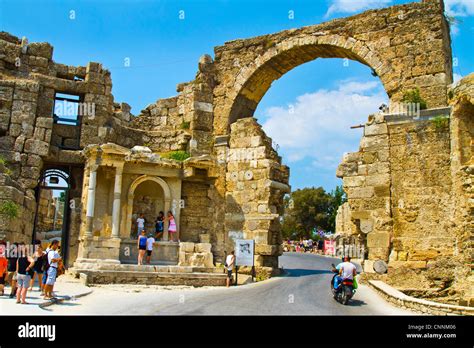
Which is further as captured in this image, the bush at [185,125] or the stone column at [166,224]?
the bush at [185,125]

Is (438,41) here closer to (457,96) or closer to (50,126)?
(457,96)

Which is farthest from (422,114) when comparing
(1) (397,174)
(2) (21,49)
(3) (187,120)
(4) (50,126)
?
(2) (21,49)

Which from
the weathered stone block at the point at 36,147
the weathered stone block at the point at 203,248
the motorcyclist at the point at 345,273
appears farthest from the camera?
the weathered stone block at the point at 36,147

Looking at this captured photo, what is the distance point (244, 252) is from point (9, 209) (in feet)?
21.3

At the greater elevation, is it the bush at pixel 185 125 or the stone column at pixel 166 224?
the bush at pixel 185 125

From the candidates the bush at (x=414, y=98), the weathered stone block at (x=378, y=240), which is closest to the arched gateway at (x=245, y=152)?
the weathered stone block at (x=378, y=240)

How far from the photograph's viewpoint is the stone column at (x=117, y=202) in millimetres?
14711

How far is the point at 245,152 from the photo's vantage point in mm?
16453

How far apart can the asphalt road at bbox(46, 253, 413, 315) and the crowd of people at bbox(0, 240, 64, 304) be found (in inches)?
25.4

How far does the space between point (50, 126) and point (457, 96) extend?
1272 centimetres

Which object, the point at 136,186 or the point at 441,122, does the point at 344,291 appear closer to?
the point at 441,122

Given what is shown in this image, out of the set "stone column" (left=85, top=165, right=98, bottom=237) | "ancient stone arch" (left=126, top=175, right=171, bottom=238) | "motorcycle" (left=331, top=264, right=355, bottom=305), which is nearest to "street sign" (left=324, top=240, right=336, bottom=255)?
"ancient stone arch" (left=126, top=175, right=171, bottom=238)

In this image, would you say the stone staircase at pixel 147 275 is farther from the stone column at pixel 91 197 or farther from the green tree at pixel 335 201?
the green tree at pixel 335 201

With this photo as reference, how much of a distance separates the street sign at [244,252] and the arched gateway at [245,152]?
914mm
